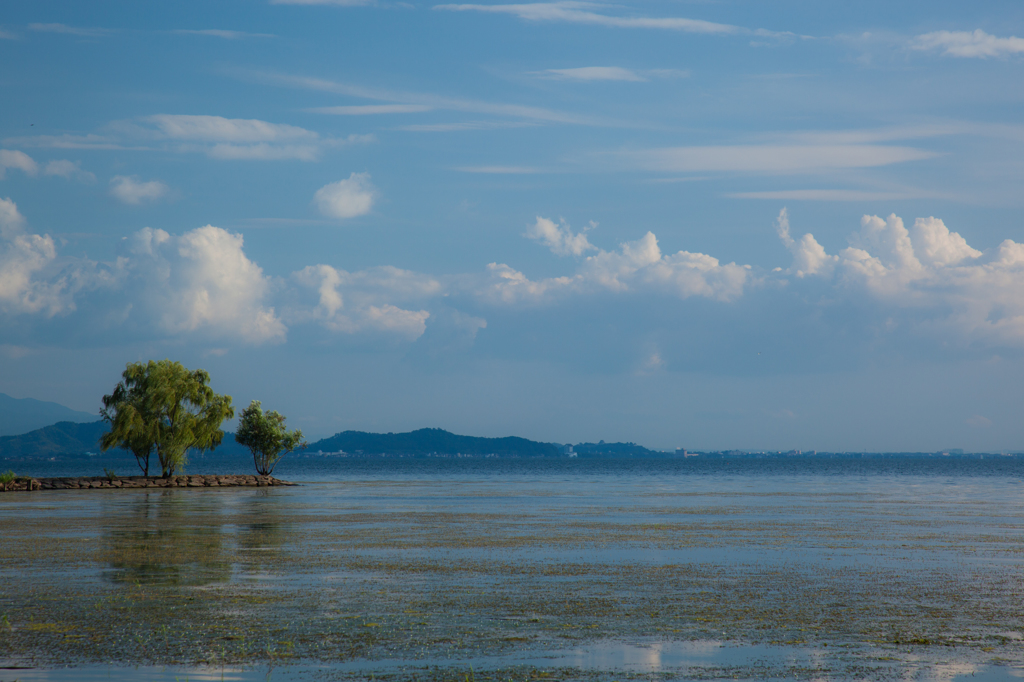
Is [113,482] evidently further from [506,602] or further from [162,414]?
[506,602]

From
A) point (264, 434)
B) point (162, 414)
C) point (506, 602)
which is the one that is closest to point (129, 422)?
point (162, 414)

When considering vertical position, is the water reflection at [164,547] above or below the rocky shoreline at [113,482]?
above

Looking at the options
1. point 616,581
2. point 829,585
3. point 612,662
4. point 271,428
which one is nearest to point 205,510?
point 616,581

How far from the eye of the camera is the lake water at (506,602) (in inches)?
524

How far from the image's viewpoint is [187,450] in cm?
8319

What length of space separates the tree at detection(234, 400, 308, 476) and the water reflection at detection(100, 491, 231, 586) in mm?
50260

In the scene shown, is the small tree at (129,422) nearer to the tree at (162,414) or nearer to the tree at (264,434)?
the tree at (162,414)

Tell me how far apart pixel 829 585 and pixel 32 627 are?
16785 millimetres

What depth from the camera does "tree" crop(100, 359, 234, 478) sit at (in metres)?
78.7

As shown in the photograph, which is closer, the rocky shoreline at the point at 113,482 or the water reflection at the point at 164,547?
the water reflection at the point at 164,547

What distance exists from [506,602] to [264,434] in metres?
84.3

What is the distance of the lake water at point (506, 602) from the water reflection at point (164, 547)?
0.49 ft

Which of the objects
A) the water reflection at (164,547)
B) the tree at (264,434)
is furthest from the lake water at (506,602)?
the tree at (264,434)

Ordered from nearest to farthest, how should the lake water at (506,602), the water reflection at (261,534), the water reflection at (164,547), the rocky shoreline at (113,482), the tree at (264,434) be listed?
the lake water at (506,602) < the water reflection at (164,547) < the water reflection at (261,534) < the rocky shoreline at (113,482) < the tree at (264,434)
